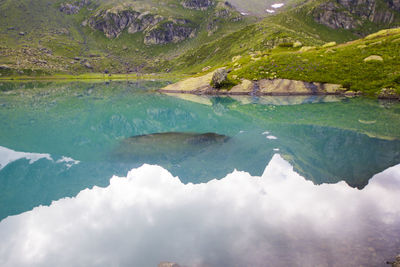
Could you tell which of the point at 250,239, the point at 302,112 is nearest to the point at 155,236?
the point at 250,239

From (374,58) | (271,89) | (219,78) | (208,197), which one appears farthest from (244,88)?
(208,197)

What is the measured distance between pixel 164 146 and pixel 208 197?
13736 millimetres

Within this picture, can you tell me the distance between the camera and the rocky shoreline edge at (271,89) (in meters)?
66.2

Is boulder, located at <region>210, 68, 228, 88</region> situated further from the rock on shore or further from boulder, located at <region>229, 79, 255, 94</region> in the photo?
boulder, located at <region>229, 79, 255, 94</region>

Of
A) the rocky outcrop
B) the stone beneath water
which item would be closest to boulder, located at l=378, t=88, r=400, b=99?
the rocky outcrop

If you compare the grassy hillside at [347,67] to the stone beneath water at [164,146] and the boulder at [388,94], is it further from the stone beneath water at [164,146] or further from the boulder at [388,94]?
the stone beneath water at [164,146]

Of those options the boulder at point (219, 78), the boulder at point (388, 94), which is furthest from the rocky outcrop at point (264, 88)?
the boulder at point (388, 94)

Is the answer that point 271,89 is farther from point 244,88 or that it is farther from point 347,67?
point 347,67

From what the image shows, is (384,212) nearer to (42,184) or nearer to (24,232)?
(24,232)

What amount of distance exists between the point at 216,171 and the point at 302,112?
3059 centimetres

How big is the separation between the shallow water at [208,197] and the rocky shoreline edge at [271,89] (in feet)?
108

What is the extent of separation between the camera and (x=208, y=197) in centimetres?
1678

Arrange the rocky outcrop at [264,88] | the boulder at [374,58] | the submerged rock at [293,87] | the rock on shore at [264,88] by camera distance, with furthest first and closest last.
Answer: the rock on shore at [264,88] → the rocky outcrop at [264,88] → the submerged rock at [293,87] → the boulder at [374,58]

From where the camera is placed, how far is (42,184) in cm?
2034
